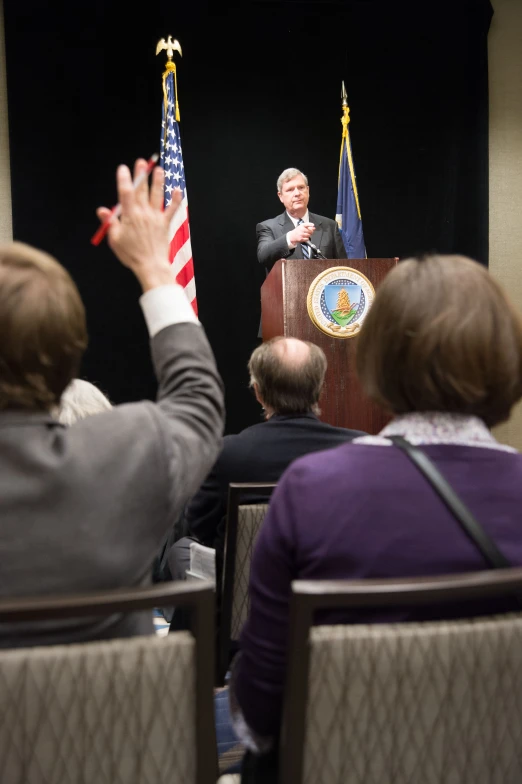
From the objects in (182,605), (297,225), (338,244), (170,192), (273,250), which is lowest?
(182,605)

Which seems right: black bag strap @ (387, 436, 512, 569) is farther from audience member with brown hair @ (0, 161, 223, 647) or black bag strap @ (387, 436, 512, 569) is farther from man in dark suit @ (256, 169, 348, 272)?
man in dark suit @ (256, 169, 348, 272)

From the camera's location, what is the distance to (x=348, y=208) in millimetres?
5469

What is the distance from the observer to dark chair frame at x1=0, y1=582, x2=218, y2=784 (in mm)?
727

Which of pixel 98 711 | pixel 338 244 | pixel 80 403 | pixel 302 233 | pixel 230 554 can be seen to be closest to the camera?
pixel 98 711

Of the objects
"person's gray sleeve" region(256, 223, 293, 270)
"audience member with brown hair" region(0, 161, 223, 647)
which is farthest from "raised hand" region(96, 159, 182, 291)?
"person's gray sleeve" region(256, 223, 293, 270)

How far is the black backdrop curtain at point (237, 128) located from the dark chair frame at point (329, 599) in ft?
16.8

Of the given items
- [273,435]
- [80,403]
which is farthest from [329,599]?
[273,435]

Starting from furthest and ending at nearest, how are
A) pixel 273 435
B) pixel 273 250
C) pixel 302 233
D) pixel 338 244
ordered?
pixel 338 244 → pixel 273 250 → pixel 302 233 → pixel 273 435

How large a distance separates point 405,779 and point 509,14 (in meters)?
6.87

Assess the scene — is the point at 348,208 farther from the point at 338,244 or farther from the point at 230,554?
the point at 230,554

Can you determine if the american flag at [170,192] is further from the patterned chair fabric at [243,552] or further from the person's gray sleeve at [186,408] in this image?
the person's gray sleeve at [186,408]

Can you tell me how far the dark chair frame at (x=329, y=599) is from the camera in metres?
0.77

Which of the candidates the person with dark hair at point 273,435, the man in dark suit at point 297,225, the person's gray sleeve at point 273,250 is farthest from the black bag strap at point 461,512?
the man in dark suit at point 297,225

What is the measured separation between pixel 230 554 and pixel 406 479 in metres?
0.94
